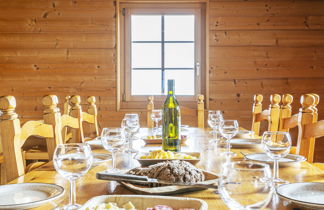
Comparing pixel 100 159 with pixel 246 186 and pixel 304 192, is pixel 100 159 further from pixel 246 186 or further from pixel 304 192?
pixel 246 186

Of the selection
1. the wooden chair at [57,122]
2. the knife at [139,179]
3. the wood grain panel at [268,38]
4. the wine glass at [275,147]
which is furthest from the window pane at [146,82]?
the knife at [139,179]

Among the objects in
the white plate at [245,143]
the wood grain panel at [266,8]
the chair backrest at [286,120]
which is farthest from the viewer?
the wood grain panel at [266,8]

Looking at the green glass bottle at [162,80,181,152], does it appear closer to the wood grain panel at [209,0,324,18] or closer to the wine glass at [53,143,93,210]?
the wine glass at [53,143,93,210]

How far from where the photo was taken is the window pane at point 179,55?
394cm

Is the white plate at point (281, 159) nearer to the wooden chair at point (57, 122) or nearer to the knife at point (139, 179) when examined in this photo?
the knife at point (139, 179)

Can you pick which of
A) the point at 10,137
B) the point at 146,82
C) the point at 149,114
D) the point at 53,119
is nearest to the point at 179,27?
the point at 146,82

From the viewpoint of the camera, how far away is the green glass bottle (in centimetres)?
161

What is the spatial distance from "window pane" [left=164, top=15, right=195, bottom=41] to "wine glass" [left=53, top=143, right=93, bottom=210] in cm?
321

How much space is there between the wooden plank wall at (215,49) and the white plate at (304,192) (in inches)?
119

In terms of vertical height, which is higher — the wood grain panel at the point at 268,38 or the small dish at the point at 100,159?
the wood grain panel at the point at 268,38

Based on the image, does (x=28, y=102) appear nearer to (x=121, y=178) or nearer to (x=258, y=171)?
(x=121, y=178)

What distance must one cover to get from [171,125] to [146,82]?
7.74ft

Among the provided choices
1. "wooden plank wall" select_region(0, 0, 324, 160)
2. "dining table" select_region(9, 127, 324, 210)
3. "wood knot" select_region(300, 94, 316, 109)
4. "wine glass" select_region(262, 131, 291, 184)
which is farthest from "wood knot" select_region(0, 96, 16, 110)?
"wooden plank wall" select_region(0, 0, 324, 160)

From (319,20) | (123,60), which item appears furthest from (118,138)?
(319,20)
